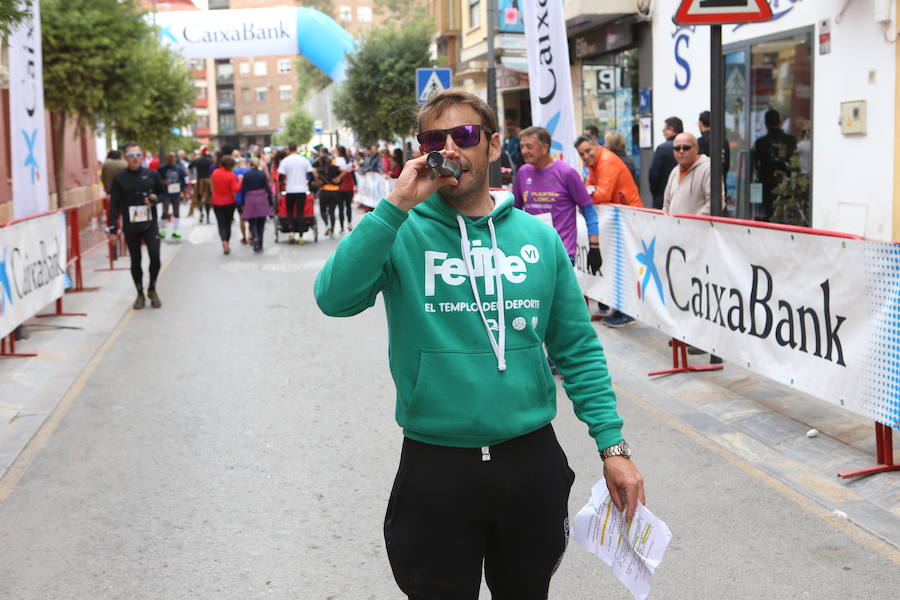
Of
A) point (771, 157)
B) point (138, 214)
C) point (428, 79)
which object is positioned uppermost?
point (428, 79)

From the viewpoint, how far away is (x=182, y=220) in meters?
31.3

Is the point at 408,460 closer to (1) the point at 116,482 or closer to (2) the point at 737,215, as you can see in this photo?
(1) the point at 116,482

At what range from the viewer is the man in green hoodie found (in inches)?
107

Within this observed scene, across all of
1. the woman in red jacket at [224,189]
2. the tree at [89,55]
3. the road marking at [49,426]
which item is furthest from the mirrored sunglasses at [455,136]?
the tree at [89,55]

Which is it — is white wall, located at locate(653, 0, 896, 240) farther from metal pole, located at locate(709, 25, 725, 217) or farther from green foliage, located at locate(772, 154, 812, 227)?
metal pole, located at locate(709, 25, 725, 217)

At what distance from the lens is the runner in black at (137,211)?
42.0ft

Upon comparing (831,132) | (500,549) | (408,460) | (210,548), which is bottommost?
(210,548)

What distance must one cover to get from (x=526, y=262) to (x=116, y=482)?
399cm

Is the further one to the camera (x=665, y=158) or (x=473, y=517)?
(x=665, y=158)

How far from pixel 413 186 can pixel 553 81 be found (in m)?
10.1

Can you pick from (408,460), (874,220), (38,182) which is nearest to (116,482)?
(408,460)

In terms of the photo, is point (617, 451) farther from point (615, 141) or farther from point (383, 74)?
point (383, 74)

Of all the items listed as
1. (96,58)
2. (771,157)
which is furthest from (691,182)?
(96,58)

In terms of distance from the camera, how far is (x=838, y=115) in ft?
42.9
